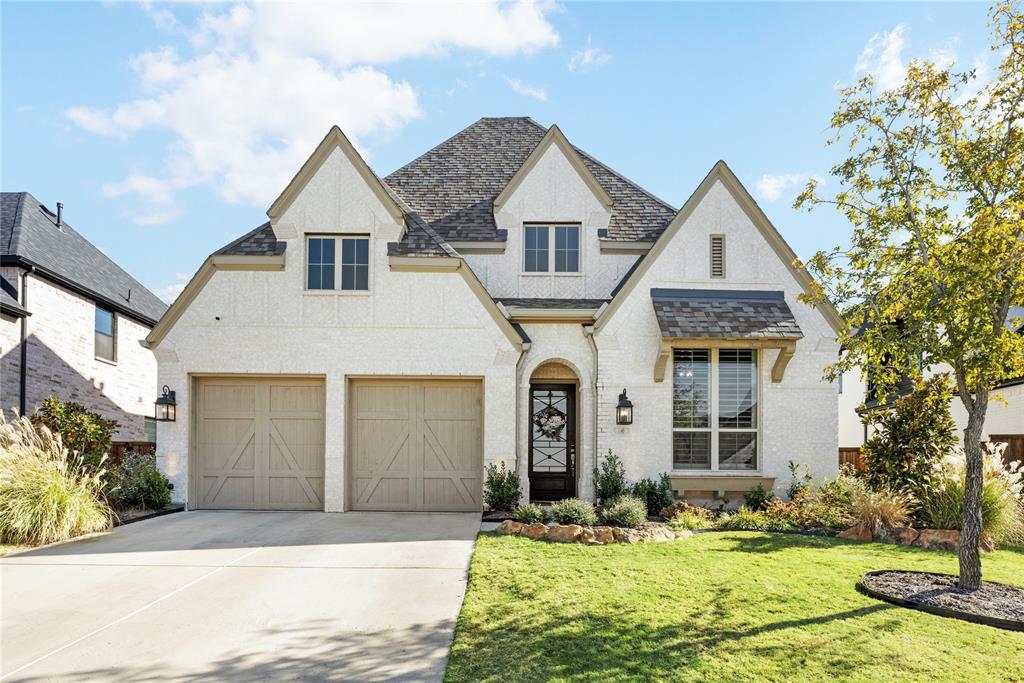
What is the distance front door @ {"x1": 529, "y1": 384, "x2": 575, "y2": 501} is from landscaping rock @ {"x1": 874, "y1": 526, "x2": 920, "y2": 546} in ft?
19.7

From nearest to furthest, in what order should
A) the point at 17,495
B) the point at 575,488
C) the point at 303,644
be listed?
the point at 303,644 < the point at 17,495 < the point at 575,488

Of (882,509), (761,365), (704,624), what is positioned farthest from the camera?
(761,365)

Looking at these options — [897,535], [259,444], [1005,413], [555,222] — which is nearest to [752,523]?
[897,535]

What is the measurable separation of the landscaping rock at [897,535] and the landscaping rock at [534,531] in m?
5.17

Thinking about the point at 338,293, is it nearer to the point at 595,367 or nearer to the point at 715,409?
the point at 595,367

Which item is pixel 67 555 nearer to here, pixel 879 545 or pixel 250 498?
pixel 250 498

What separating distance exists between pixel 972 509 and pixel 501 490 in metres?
7.34

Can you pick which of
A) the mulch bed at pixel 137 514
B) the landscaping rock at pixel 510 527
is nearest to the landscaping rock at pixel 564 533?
the landscaping rock at pixel 510 527

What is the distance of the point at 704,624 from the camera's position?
6.18 meters

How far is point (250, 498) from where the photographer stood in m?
13.3

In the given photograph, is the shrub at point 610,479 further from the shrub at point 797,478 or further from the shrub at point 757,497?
the shrub at point 797,478

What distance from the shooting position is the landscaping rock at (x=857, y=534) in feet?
34.2

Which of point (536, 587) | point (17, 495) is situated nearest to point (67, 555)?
point (17, 495)

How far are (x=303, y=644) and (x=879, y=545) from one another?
844cm
